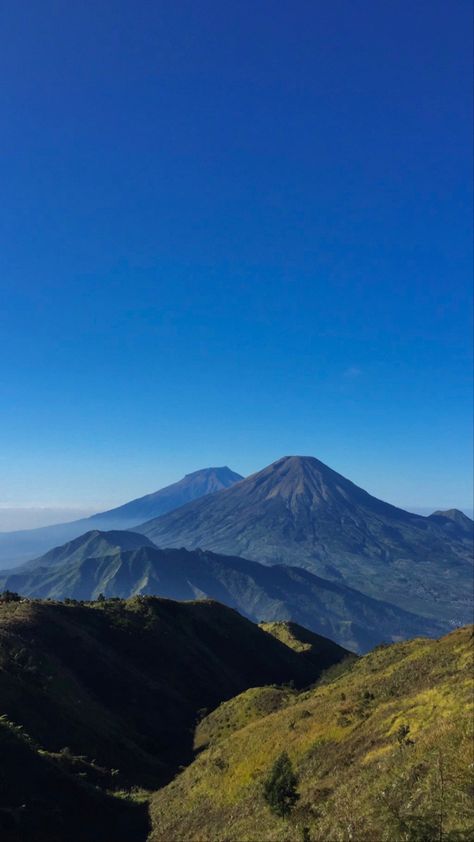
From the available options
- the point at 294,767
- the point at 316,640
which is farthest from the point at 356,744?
the point at 316,640

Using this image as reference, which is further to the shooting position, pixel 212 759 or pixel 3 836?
pixel 212 759

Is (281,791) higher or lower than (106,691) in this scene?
higher

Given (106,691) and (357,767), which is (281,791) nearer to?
(357,767)

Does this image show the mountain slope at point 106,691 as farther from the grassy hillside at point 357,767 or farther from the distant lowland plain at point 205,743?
the grassy hillside at point 357,767

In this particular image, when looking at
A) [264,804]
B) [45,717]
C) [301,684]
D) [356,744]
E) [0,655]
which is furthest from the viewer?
[301,684]

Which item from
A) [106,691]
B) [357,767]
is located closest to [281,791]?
[357,767]

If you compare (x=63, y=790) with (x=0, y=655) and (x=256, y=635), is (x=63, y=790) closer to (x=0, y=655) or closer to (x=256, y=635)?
(x=0, y=655)

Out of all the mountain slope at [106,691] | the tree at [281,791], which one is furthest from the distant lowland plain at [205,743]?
the mountain slope at [106,691]
